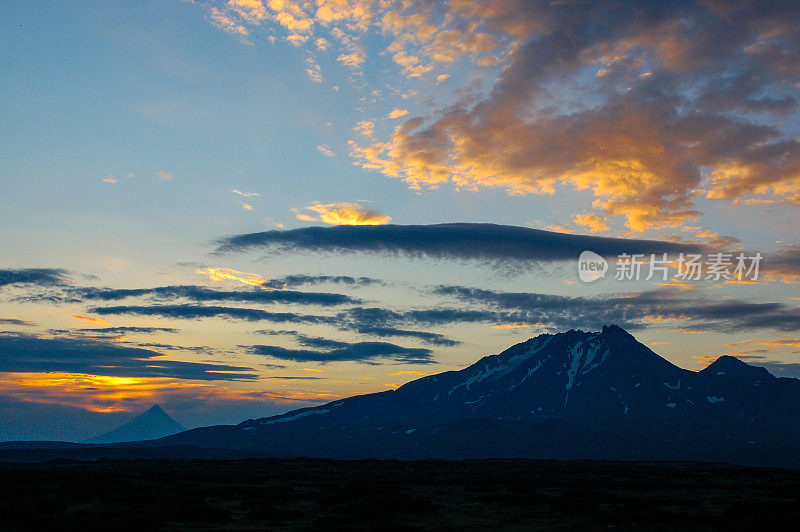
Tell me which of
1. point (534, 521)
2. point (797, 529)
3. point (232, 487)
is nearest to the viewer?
point (797, 529)

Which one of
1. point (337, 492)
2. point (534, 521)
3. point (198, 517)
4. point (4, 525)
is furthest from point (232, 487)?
point (534, 521)

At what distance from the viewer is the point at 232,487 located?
69375mm

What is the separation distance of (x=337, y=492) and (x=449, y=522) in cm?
2433

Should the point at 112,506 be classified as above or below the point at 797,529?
below

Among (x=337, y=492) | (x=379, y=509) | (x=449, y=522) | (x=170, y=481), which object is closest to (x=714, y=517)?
(x=449, y=522)

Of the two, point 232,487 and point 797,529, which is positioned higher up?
point 797,529

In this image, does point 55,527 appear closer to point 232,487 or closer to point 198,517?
point 198,517

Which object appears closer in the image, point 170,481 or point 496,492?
point 496,492

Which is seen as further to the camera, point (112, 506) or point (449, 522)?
point (112, 506)

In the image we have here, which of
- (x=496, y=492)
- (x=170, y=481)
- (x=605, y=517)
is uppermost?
(x=605, y=517)

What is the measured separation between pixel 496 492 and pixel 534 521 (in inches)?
1001

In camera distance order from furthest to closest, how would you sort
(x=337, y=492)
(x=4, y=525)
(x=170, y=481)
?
(x=170, y=481)
(x=337, y=492)
(x=4, y=525)

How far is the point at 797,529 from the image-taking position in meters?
34.7

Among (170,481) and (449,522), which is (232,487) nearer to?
(170,481)
